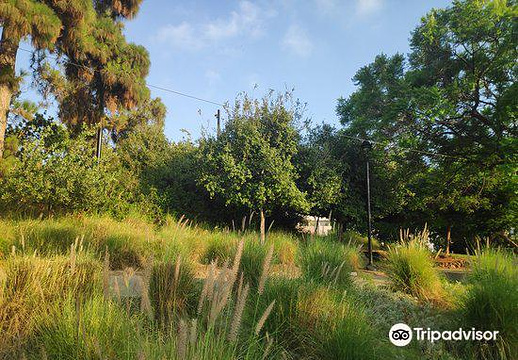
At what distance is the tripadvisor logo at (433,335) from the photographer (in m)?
3.40

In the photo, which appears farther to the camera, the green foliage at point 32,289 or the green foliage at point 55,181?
the green foliage at point 55,181

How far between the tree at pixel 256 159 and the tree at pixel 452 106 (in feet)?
12.8

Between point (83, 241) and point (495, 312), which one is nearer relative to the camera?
point (495, 312)

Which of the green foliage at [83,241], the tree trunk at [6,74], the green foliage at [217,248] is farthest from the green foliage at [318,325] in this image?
Result: the tree trunk at [6,74]

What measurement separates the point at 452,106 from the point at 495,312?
1060cm

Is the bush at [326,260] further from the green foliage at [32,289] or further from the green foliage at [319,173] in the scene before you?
the green foliage at [319,173]

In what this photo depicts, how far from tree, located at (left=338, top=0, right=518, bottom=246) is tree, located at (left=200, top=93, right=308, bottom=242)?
12.8 ft

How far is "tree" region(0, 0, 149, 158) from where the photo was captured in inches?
398

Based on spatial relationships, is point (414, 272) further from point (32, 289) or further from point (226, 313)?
point (32, 289)

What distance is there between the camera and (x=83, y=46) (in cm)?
1344

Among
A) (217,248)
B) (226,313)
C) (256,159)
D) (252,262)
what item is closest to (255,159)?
(256,159)

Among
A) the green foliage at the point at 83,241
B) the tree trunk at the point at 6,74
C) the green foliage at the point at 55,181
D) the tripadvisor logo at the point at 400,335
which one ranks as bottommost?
the tripadvisor logo at the point at 400,335

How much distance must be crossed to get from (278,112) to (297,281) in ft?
32.4

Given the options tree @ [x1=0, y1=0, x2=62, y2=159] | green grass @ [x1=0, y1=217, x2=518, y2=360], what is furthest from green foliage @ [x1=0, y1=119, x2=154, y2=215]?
green grass @ [x1=0, y1=217, x2=518, y2=360]
